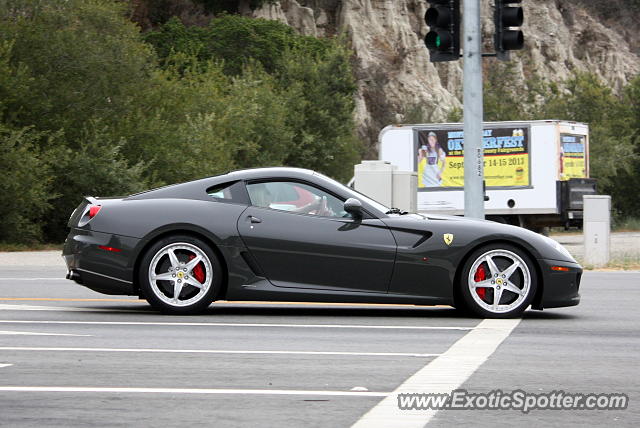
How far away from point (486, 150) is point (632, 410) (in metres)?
26.2

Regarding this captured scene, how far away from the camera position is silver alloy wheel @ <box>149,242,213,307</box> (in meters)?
10.9

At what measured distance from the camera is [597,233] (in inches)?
786

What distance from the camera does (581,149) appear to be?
32906 millimetres

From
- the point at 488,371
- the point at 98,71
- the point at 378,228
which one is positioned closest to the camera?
the point at 488,371

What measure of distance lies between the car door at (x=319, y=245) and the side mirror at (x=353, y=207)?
0.24ft

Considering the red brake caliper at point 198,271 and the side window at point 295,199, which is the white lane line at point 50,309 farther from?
the side window at point 295,199

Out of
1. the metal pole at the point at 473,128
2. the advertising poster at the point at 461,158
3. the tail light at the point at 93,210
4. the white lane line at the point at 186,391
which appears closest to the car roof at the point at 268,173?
the tail light at the point at 93,210

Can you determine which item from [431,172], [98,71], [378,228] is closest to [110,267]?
[378,228]

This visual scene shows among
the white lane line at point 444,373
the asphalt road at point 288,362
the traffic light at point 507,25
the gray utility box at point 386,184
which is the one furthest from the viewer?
the gray utility box at point 386,184

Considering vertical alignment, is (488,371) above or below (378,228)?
below

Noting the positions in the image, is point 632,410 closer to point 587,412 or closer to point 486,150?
point 587,412

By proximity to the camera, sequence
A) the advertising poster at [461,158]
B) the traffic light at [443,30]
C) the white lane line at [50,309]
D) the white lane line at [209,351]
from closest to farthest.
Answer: the white lane line at [209,351]
the white lane line at [50,309]
the traffic light at [443,30]
the advertising poster at [461,158]

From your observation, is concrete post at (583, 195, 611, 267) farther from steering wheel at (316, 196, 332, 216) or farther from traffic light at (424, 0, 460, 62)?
steering wheel at (316, 196, 332, 216)

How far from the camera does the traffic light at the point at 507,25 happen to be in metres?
16.0
